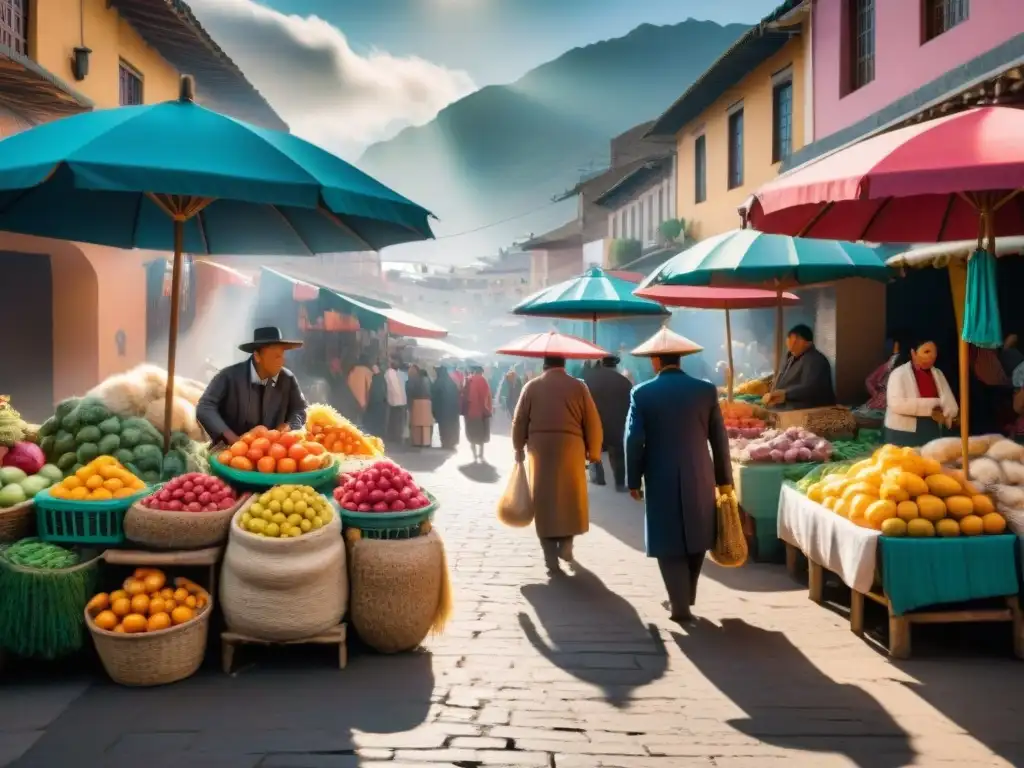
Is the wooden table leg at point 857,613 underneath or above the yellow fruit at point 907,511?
underneath

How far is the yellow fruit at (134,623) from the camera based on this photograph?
4.79m

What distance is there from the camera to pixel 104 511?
5125mm

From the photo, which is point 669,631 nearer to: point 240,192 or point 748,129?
point 240,192

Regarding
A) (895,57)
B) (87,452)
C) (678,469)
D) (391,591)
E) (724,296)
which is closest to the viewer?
(391,591)

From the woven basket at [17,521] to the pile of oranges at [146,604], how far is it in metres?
0.61

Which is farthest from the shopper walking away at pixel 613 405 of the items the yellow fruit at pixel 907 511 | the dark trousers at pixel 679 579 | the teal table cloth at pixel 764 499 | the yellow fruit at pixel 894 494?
the yellow fruit at pixel 907 511

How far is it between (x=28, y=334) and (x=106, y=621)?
11004 mm

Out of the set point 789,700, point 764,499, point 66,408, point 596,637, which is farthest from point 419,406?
point 789,700

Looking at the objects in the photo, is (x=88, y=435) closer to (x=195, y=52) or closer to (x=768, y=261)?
(x=768, y=261)

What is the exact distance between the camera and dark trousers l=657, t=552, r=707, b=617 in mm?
6129

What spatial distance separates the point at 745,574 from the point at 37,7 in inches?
445

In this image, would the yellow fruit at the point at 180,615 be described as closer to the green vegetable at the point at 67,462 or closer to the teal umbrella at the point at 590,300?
the green vegetable at the point at 67,462

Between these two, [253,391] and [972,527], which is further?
[253,391]

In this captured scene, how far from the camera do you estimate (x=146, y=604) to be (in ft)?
16.1
